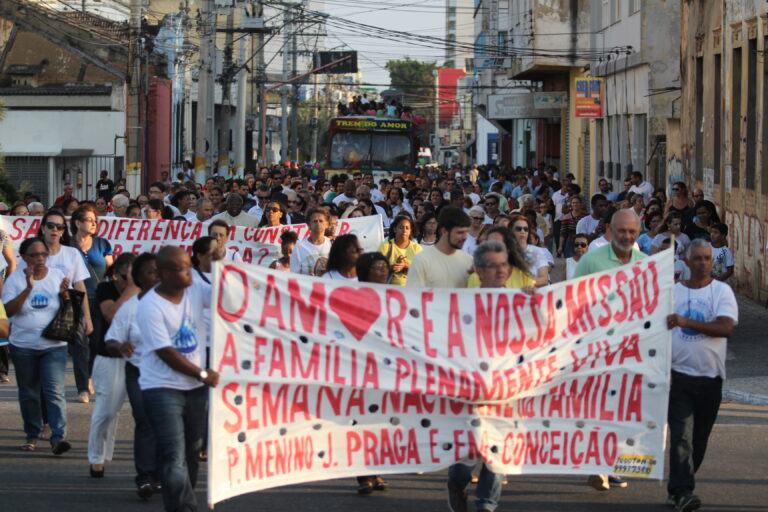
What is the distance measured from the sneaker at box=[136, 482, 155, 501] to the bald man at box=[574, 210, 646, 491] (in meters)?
2.78

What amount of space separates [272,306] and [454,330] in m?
1.01

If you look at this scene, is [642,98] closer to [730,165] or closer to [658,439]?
[730,165]

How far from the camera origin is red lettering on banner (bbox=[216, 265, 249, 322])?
689cm

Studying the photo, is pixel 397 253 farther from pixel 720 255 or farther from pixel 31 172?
pixel 31 172

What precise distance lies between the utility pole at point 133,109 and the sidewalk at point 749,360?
13648 mm

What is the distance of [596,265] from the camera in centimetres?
834

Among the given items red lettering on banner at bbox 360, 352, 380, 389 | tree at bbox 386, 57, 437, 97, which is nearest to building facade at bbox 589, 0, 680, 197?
red lettering on banner at bbox 360, 352, 380, 389

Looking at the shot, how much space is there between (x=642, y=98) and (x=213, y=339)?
2406cm

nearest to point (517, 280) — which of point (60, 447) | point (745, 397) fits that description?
point (60, 447)

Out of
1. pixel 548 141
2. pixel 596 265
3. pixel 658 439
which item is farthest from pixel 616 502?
pixel 548 141

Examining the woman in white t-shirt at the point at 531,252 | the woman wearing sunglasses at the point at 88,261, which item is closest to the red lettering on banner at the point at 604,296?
the woman in white t-shirt at the point at 531,252

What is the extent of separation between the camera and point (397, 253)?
11.1m

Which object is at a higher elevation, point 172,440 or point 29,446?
point 172,440

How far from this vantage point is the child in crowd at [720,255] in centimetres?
1341
